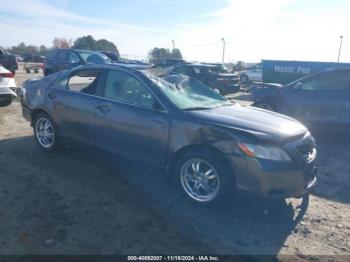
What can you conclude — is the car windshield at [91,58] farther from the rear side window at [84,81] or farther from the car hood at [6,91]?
→ the rear side window at [84,81]

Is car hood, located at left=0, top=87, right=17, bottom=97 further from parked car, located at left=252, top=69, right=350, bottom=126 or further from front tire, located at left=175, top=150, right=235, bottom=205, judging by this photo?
parked car, located at left=252, top=69, right=350, bottom=126

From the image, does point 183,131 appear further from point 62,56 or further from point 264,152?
point 62,56

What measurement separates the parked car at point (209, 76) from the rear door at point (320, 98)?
730 centimetres

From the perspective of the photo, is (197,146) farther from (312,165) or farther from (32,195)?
(32,195)

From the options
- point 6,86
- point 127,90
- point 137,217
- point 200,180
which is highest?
point 127,90

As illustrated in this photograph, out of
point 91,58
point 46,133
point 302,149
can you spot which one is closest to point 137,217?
point 302,149

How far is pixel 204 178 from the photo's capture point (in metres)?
3.96

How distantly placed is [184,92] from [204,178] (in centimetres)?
137

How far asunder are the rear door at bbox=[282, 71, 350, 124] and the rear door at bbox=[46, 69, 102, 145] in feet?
15.7

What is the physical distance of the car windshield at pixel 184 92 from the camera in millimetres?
4372

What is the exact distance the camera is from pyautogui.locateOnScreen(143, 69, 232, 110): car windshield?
4.37 metres

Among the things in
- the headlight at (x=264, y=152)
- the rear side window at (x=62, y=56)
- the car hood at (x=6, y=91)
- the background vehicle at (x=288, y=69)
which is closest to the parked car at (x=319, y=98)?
the headlight at (x=264, y=152)

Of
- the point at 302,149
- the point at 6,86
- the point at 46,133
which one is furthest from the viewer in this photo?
the point at 6,86

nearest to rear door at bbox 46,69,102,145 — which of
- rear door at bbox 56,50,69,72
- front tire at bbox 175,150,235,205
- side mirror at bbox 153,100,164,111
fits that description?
side mirror at bbox 153,100,164,111
